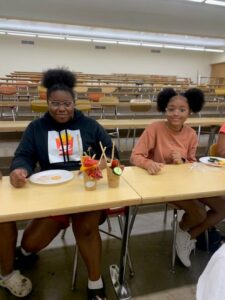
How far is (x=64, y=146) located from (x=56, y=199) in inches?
20.1

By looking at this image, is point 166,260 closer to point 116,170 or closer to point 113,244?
point 113,244

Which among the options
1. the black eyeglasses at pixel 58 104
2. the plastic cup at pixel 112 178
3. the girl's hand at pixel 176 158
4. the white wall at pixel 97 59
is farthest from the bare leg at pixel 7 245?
the white wall at pixel 97 59

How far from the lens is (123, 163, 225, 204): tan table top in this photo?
3.78 feet

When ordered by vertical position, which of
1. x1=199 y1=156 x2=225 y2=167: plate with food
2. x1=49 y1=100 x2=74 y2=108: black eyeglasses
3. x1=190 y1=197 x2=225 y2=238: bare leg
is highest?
x1=49 y1=100 x2=74 y2=108: black eyeglasses

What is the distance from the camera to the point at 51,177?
1.29 meters

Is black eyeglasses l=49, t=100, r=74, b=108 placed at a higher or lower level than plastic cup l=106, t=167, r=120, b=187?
higher

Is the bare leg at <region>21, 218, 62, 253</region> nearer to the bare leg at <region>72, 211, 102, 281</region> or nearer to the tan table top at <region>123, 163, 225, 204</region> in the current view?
the bare leg at <region>72, 211, 102, 281</region>

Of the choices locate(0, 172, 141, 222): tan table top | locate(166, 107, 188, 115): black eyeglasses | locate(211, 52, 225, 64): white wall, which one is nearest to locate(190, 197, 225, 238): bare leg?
locate(166, 107, 188, 115): black eyeglasses

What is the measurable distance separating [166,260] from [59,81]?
138 cm

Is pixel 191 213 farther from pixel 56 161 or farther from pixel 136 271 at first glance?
pixel 56 161

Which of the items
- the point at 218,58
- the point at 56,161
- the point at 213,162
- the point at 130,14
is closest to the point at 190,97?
the point at 213,162

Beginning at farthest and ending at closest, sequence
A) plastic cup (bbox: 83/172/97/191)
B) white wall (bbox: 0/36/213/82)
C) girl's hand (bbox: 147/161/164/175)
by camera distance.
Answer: white wall (bbox: 0/36/213/82) → girl's hand (bbox: 147/161/164/175) → plastic cup (bbox: 83/172/97/191)

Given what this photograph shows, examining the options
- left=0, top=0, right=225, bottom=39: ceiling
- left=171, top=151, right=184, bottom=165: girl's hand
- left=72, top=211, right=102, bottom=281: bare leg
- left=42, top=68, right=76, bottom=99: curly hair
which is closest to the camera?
left=72, top=211, right=102, bottom=281: bare leg

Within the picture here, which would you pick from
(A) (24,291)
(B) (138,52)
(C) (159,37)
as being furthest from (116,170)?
(B) (138,52)
